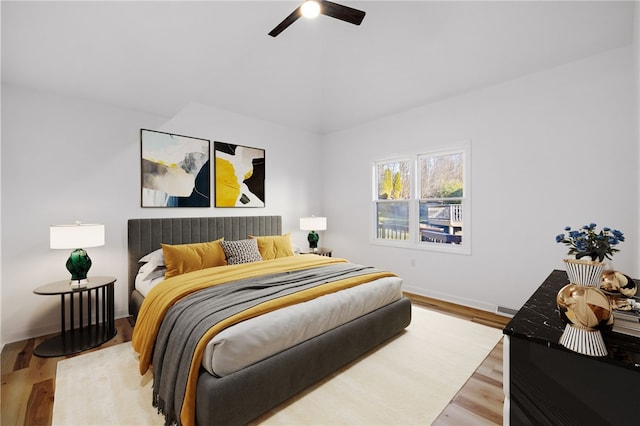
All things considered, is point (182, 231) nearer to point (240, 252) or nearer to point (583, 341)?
point (240, 252)

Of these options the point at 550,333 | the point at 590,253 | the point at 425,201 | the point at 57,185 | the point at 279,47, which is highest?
the point at 279,47

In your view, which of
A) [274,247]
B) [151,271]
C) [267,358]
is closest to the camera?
[267,358]

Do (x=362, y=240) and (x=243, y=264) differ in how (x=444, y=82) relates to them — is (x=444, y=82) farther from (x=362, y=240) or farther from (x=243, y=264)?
(x=243, y=264)

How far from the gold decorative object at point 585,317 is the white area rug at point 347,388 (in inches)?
46.9

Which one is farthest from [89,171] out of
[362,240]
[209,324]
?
[362,240]

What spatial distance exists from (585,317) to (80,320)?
393 centimetres

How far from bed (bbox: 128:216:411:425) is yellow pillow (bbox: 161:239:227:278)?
471mm

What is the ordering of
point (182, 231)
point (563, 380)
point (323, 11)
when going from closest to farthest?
point (563, 380) → point (323, 11) → point (182, 231)

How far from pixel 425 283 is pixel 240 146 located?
3.42m

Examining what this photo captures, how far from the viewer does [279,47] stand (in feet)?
9.74

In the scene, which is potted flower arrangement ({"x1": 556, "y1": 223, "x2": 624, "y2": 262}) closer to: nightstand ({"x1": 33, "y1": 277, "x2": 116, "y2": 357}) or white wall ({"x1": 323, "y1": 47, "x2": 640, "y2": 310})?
white wall ({"x1": 323, "y1": 47, "x2": 640, "y2": 310})

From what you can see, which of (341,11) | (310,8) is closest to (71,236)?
(310,8)

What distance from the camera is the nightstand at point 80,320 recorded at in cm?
259

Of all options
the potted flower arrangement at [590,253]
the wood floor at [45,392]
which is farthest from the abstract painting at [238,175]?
the potted flower arrangement at [590,253]
